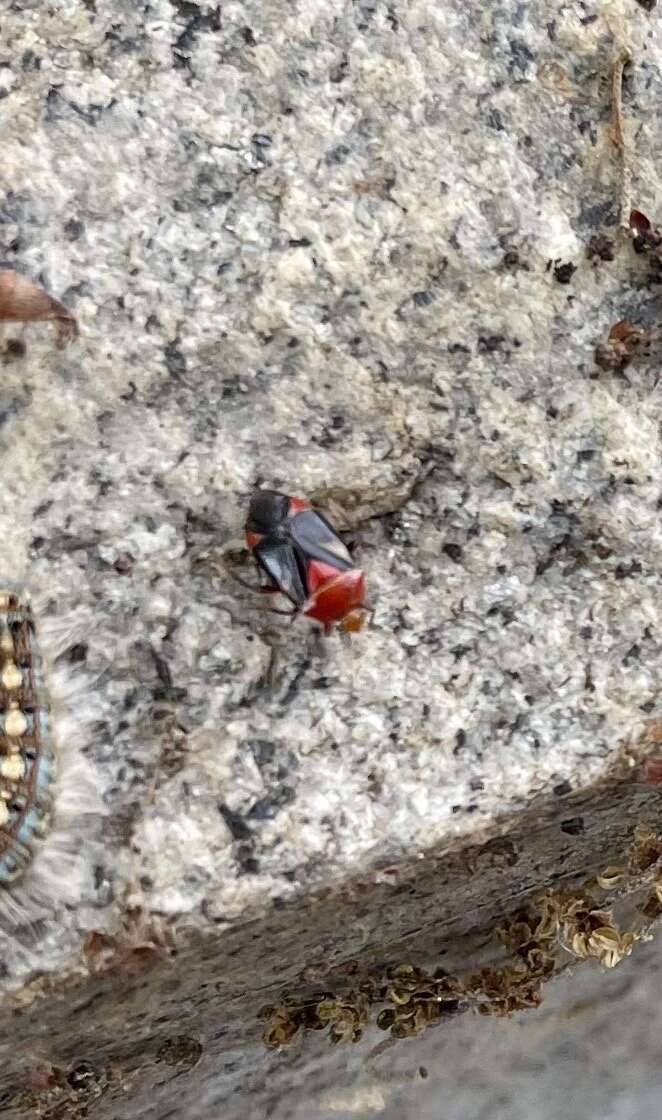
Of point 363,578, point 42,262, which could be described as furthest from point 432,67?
point 363,578

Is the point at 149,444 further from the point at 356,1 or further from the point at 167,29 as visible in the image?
the point at 356,1

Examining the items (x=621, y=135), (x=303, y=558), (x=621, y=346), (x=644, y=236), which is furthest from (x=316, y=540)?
(x=621, y=135)

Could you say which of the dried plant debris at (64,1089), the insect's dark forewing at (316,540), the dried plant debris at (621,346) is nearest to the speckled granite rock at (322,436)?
the dried plant debris at (621,346)

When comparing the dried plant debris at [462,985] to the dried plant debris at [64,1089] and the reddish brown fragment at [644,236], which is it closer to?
the dried plant debris at [64,1089]

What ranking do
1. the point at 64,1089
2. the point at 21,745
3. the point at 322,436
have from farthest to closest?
the point at 64,1089 < the point at 322,436 < the point at 21,745

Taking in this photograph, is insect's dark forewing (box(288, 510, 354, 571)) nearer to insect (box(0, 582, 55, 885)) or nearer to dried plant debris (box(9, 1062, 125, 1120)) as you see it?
insect (box(0, 582, 55, 885))

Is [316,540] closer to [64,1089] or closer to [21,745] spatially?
[21,745]
